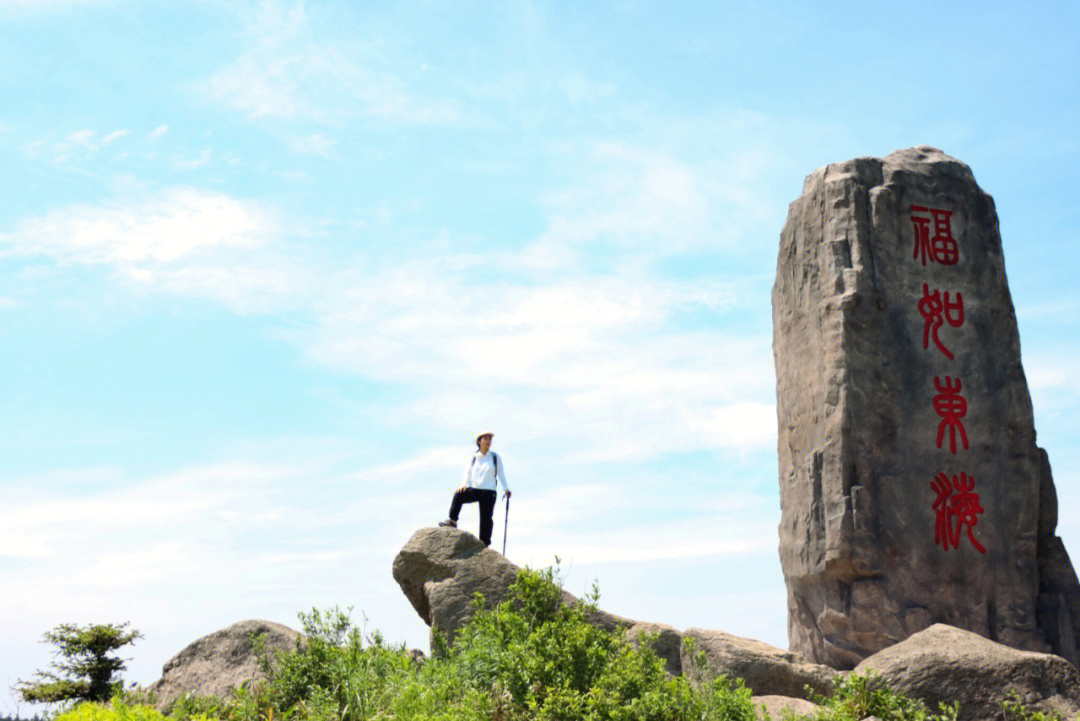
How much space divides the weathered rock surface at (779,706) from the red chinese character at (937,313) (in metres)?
5.24

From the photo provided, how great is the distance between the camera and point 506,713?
23.6ft

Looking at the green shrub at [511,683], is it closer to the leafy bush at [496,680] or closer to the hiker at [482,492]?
the leafy bush at [496,680]

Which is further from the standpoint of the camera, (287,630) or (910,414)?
(910,414)

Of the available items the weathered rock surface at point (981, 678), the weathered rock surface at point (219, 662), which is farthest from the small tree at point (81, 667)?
the weathered rock surface at point (981, 678)

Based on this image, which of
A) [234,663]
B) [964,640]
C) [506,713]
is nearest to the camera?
[506,713]

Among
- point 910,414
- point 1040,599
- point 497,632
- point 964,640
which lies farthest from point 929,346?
point 497,632

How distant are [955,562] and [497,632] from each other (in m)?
5.94

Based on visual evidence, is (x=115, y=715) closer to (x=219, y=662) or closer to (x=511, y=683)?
(x=219, y=662)

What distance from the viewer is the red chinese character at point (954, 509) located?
11492 mm

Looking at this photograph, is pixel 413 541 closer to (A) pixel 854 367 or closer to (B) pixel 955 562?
(A) pixel 854 367

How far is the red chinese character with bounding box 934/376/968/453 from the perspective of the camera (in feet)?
38.7

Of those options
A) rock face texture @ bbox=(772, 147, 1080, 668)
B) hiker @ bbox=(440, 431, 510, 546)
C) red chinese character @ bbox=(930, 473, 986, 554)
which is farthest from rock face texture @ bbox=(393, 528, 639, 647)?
red chinese character @ bbox=(930, 473, 986, 554)

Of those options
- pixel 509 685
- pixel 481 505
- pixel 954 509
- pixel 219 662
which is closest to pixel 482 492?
pixel 481 505

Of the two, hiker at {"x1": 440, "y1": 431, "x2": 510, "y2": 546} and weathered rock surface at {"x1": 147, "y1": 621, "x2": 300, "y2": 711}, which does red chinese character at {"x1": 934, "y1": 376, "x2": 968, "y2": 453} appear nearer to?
hiker at {"x1": 440, "y1": 431, "x2": 510, "y2": 546}
